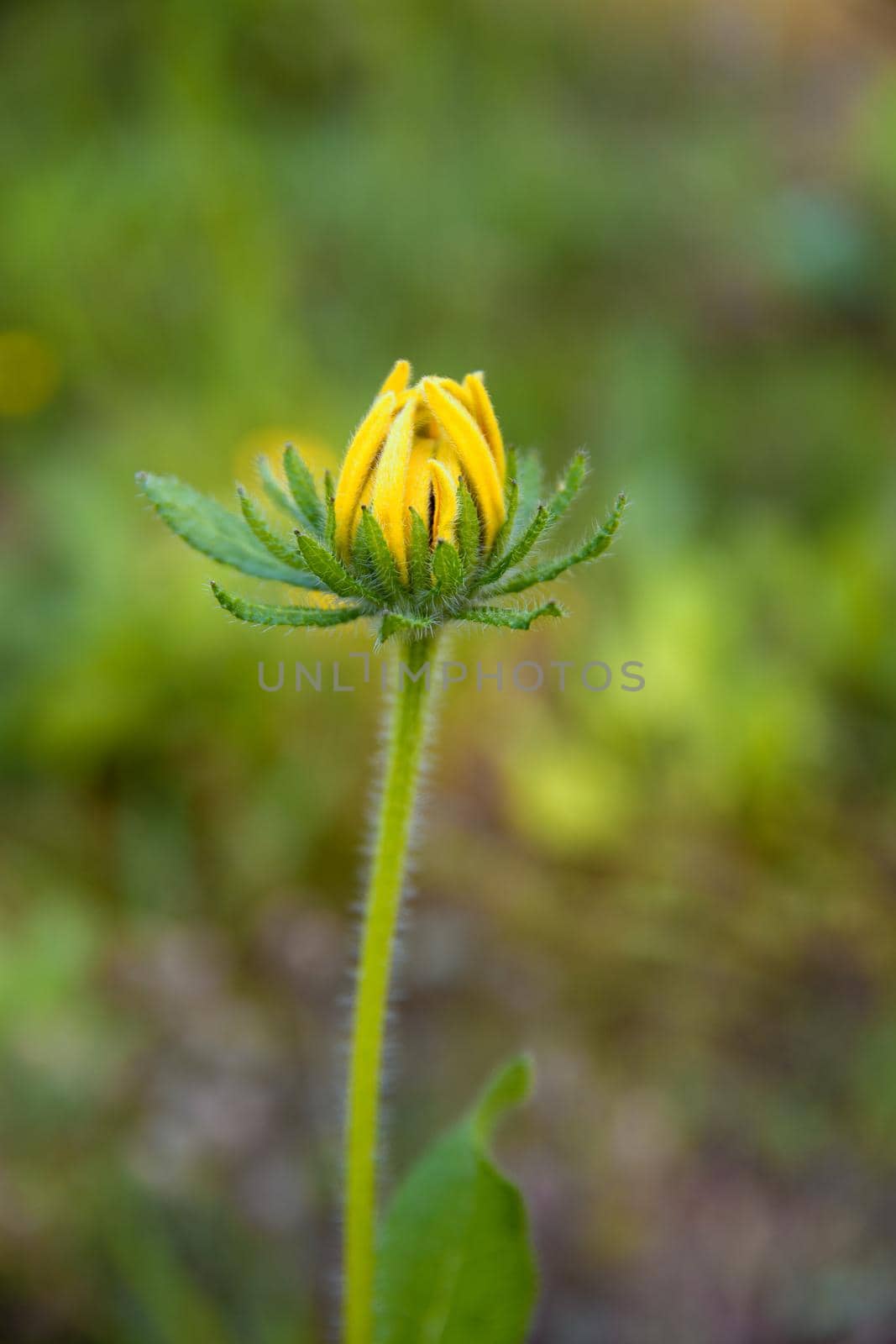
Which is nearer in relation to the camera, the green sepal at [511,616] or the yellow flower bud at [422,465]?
the green sepal at [511,616]

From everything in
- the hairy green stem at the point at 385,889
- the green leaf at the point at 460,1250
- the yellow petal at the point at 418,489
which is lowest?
the green leaf at the point at 460,1250

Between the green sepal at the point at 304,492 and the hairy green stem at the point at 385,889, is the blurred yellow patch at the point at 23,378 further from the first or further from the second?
the hairy green stem at the point at 385,889

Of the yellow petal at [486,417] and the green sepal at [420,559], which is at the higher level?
the yellow petal at [486,417]

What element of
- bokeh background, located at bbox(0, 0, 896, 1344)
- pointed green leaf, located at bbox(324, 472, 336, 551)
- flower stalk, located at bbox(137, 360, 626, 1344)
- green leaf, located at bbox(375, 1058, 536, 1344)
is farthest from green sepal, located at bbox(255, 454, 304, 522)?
bokeh background, located at bbox(0, 0, 896, 1344)

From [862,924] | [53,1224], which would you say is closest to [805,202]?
[862,924]

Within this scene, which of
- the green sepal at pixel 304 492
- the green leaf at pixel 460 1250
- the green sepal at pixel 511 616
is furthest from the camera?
the green leaf at pixel 460 1250

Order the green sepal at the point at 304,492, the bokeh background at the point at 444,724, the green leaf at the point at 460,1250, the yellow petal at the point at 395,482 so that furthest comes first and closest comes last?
the bokeh background at the point at 444,724 → the green leaf at the point at 460,1250 → the green sepal at the point at 304,492 → the yellow petal at the point at 395,482

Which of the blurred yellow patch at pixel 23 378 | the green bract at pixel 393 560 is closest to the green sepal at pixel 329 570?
the green bract at pixel 393 560
